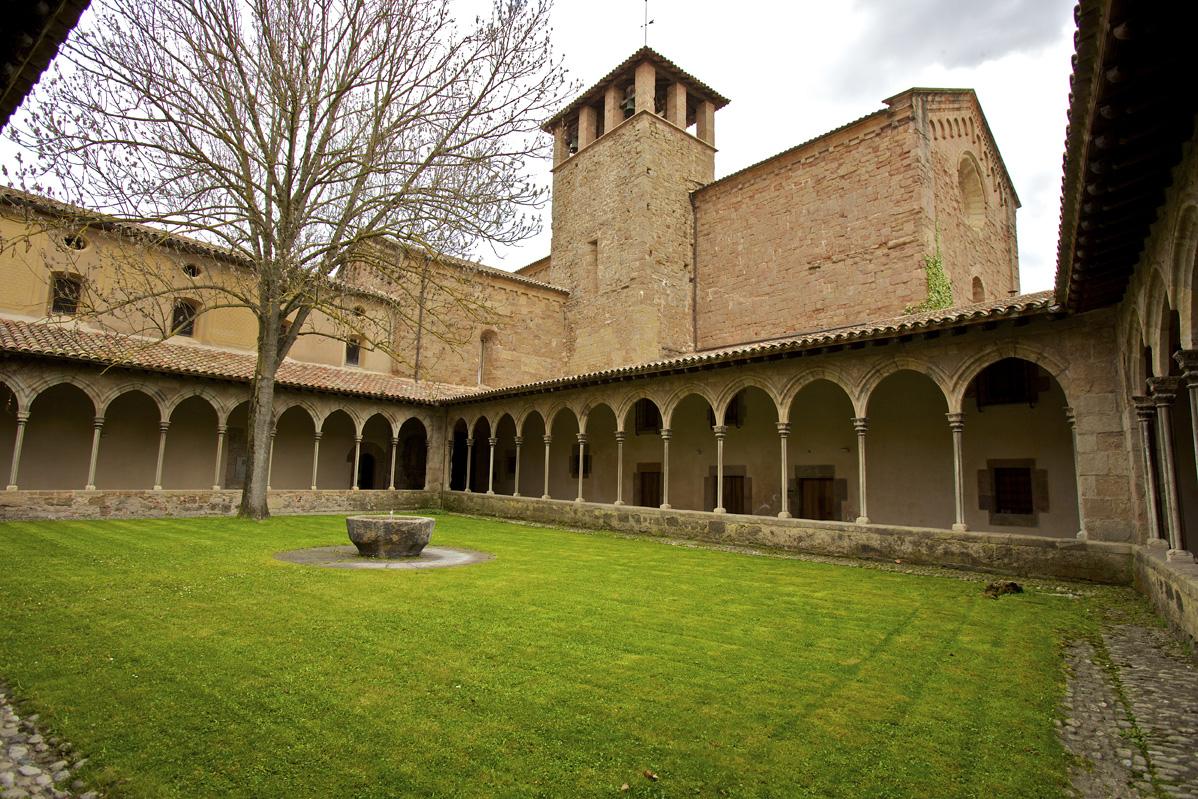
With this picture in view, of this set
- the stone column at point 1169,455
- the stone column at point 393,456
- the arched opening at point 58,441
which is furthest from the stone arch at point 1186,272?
the arched opening at point 58,441

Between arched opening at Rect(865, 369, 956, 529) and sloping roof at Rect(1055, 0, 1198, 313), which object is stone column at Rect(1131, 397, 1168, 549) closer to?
sloping roof at Rect(1055, 0, 1198, 313)

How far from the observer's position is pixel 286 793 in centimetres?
230

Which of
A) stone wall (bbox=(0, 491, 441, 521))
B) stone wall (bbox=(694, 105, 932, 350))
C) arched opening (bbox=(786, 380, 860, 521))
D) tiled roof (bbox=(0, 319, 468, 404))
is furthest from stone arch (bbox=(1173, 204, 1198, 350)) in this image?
stone wall (bbox=(0, 491, 441, 521))

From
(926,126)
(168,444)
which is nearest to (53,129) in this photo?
(168,444)

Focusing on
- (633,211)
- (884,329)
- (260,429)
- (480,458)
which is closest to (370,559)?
(260,429)

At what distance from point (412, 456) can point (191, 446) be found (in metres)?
6.28

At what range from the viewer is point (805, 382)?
10633mm

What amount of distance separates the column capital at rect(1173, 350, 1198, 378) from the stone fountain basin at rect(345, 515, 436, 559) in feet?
25.0

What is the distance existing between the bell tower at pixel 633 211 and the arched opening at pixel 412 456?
555 cm

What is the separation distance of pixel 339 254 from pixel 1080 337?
11.8 meters

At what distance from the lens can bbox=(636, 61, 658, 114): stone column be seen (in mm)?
20094

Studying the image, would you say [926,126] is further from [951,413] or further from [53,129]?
[53,129]

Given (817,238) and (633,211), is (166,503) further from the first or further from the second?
(817,238)

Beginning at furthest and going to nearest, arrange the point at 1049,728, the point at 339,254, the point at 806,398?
the point at 806,398, the point at 339,254, the point at 1049,728
